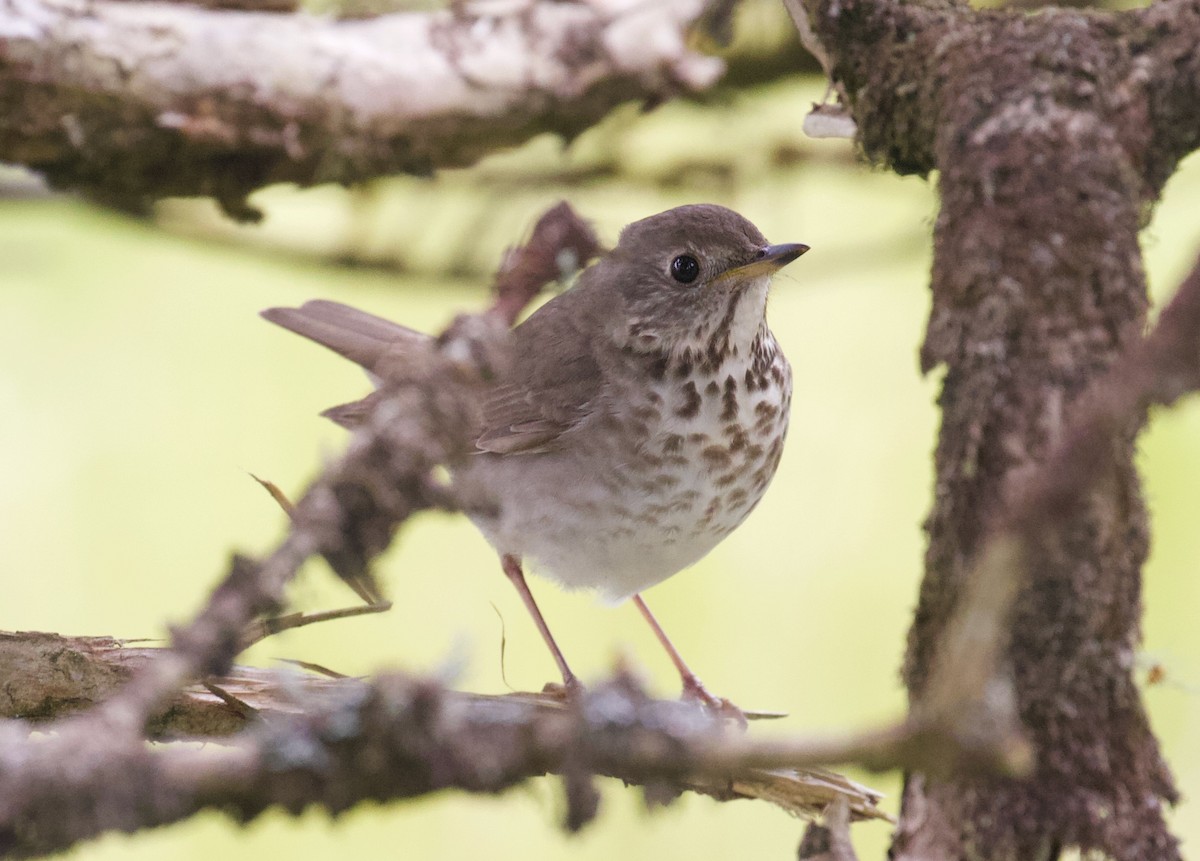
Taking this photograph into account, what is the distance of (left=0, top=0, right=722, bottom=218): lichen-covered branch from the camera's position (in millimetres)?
2787

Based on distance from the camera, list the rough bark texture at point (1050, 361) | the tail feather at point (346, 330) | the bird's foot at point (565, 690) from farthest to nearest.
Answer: the tail feather at point (346, 330) < the bird's foot at point (565, 690) < the rough bark texture at point (1050, 361)

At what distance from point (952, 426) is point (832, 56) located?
2.40 ft

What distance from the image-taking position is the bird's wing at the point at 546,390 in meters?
2.87

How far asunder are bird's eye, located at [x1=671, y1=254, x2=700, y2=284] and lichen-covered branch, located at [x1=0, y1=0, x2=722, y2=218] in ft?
2.08

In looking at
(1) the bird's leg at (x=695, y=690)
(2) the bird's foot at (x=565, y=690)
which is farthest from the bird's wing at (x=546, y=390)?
(1) the bird's leg at (x=695, y=690)

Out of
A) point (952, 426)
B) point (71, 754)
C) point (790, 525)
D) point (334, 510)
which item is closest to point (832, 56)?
point (952, 426)

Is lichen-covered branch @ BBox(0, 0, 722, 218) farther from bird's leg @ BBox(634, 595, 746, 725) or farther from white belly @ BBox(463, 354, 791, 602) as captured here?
bird's leg @ BBox(634, 595, 746, 725)

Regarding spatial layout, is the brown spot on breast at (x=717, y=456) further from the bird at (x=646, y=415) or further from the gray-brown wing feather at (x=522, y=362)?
the gray-brown wing feather at (x=522, y=362)

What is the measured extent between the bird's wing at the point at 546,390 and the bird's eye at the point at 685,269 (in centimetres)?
28

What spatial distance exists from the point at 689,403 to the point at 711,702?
879mm

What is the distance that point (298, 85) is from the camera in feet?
9.80

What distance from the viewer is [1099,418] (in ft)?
3.50

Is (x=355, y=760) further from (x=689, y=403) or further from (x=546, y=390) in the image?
(x=546, y=390)

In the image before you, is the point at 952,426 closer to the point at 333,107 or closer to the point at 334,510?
the point at 334,510
